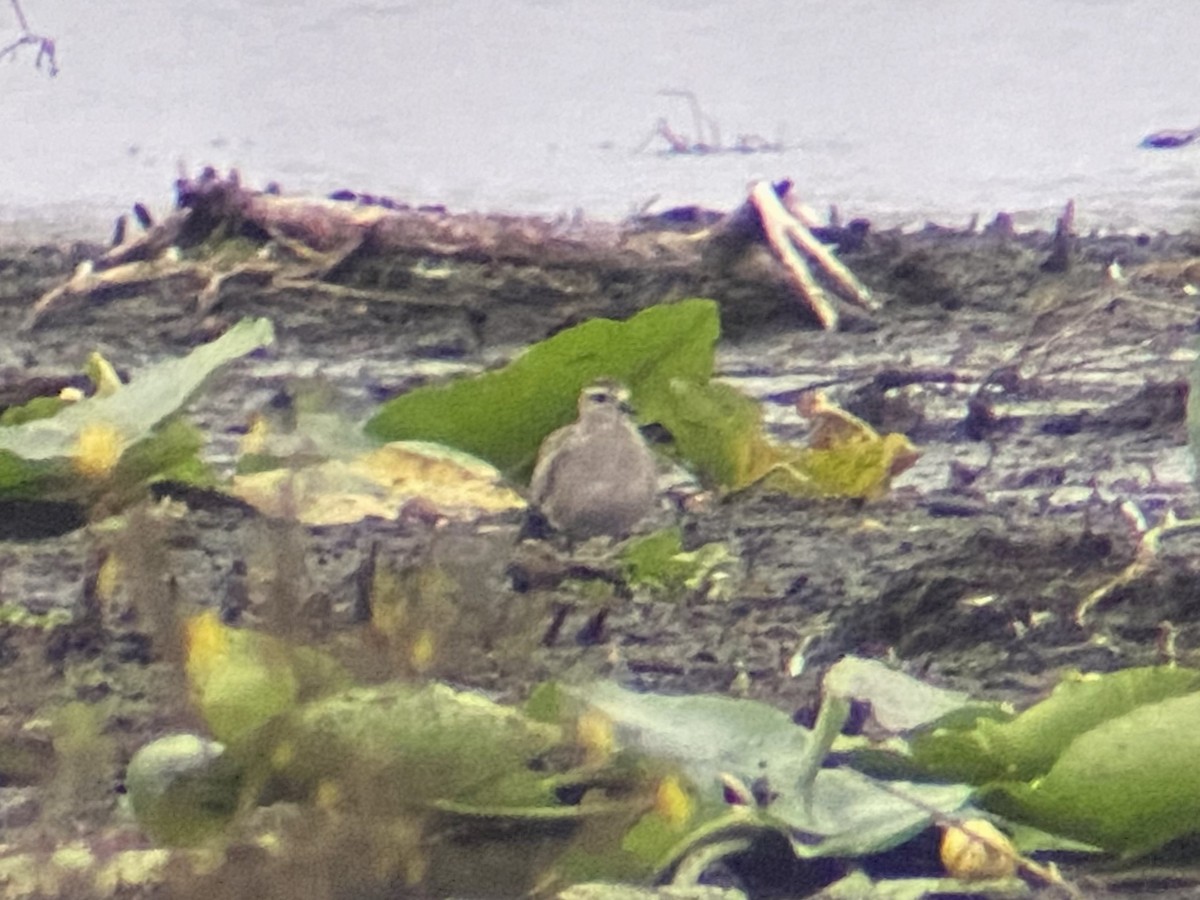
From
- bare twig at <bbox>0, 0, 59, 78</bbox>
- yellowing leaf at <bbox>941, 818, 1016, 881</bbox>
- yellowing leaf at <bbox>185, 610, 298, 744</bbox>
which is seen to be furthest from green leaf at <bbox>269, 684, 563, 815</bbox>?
bare twig at <bbox>0, 0, 59, 78</bbox>

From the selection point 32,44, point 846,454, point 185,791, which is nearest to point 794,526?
point 846,454

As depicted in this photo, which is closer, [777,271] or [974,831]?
[974,831]

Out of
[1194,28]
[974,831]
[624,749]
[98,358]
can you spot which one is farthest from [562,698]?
[1194,28]

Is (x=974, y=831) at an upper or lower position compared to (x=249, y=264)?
lower

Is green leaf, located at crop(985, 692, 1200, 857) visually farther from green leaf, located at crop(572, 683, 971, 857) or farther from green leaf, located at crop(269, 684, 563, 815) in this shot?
green leaf, located at crop(269, 684, 563, 815)

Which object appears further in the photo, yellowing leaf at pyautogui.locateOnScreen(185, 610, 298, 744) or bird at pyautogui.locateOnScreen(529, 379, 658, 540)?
bird at pyautogui.locateOnScreen(529, 379, 658, 540)

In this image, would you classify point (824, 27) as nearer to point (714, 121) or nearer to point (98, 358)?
point (714, 121)

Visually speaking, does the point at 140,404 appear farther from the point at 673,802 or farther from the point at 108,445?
the point at 673,802
